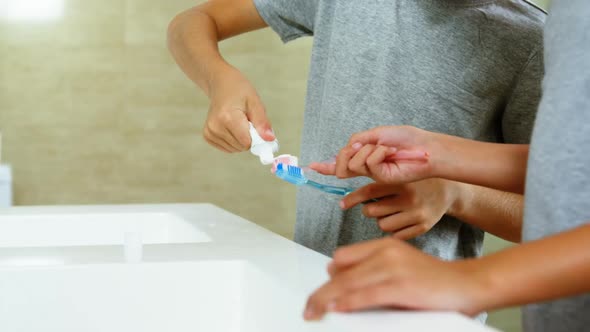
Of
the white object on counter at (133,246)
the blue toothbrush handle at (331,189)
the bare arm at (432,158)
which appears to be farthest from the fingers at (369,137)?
the white object on counter at (133,246)

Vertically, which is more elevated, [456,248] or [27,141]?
[456,248]

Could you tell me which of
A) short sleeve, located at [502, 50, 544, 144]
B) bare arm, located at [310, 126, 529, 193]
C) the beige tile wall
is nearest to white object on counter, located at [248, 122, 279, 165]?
bare arm, located at [310, 126, 529, 193]

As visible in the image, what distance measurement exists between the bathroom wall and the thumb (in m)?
1.77

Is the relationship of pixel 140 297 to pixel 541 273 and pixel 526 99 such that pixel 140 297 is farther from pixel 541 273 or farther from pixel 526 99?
pixel 526 99

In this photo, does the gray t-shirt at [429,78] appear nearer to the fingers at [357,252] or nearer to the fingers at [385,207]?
the fingers at [385,207]

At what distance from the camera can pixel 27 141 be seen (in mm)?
2510

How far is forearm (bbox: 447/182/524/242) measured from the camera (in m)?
0.84

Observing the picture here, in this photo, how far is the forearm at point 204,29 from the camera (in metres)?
1.00

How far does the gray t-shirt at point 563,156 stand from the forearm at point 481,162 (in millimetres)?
130

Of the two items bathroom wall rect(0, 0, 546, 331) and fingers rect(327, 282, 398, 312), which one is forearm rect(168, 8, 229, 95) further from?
bathroom wall rect(0, 0, 546, 331)

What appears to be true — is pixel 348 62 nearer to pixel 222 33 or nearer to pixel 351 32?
pixel 351 32

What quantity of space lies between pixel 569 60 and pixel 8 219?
76cm

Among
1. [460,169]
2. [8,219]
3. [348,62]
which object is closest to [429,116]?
[348,62]

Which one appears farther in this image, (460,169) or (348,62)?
(348,62)
